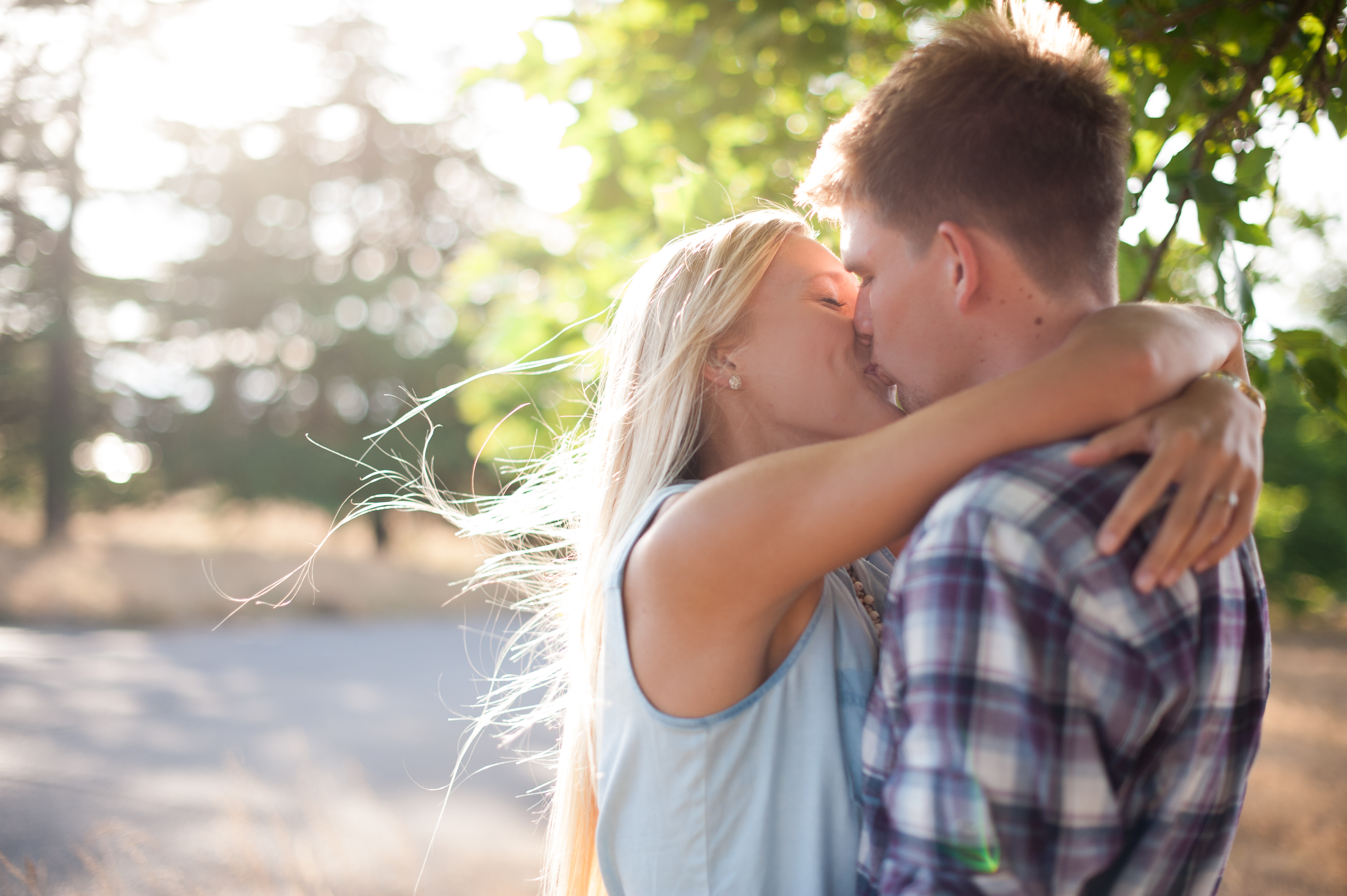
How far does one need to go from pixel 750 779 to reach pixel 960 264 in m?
0.97

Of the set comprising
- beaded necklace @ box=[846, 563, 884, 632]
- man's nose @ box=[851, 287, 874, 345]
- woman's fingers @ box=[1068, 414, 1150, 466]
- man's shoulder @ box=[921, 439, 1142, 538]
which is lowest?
beaded necklace @ box=[846, 563, 884, 632]

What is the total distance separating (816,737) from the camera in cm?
156

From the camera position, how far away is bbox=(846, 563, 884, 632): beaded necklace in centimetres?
183

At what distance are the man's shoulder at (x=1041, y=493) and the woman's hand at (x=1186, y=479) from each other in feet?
0.07

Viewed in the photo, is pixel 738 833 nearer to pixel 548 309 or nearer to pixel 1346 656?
pixel 548 309

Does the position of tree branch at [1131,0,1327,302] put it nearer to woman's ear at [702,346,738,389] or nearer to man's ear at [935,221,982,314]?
man's ear at [935,221,982,314]

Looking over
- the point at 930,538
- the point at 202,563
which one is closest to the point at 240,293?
the point at 202,563

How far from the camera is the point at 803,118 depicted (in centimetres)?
450

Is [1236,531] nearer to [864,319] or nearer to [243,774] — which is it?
[864,319]

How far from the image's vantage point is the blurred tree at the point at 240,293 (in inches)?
732

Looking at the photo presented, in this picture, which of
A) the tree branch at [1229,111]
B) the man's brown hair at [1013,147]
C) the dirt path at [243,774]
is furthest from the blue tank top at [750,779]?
the dirt path at [243,774]

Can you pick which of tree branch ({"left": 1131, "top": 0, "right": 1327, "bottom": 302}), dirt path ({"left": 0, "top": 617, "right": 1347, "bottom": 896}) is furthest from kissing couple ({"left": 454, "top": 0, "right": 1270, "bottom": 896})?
dirt path ({"left": 0, "top": 617, "right": 1347, "bottom": 896})

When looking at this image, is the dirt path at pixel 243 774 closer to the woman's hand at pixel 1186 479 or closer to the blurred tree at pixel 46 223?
the woman's hand at pixel 1186 479

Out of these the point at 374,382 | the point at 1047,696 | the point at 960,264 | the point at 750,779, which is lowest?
the point at 374,382
